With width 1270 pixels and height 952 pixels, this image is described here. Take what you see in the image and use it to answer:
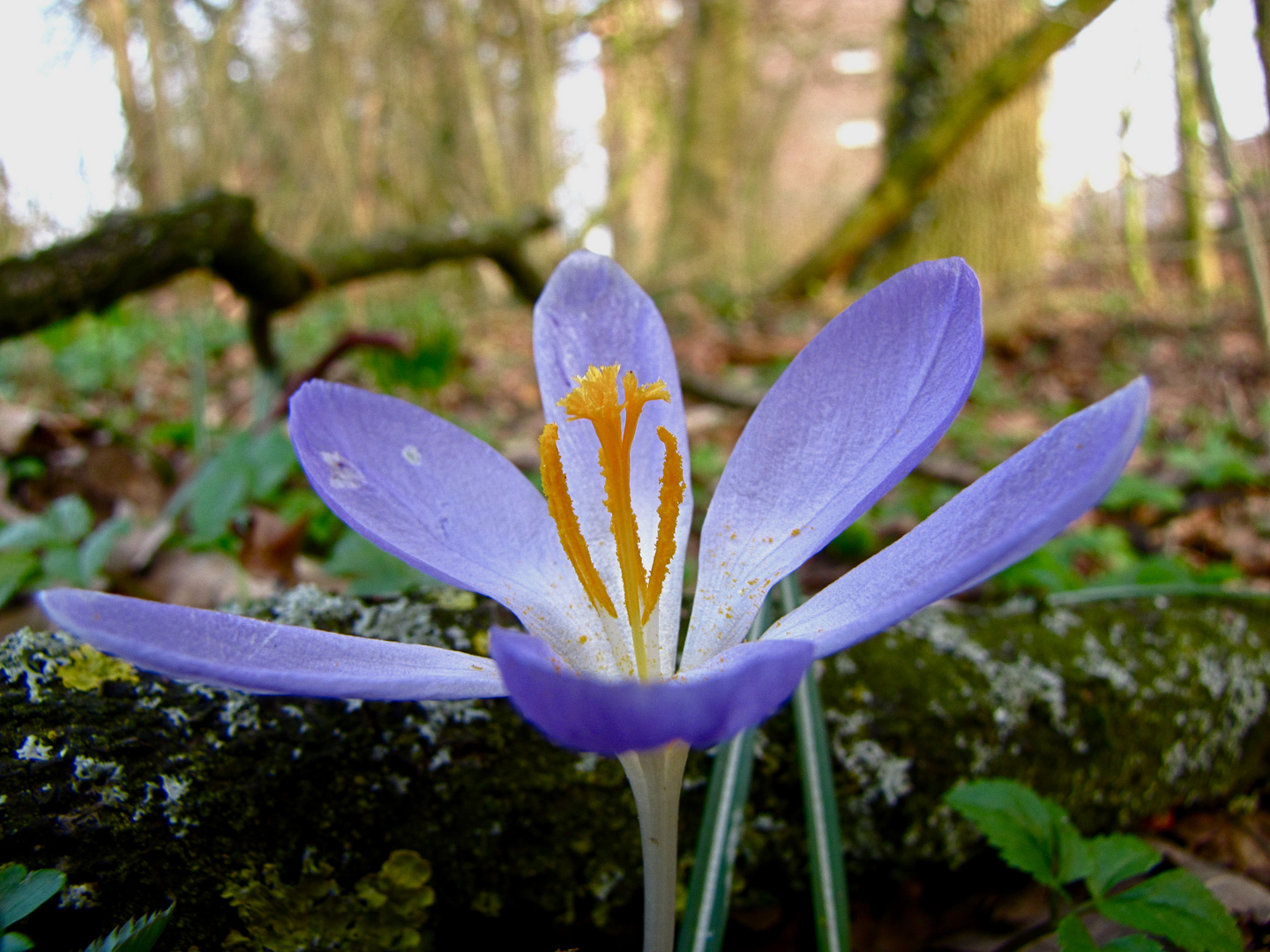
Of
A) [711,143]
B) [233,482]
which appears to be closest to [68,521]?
[233,482]

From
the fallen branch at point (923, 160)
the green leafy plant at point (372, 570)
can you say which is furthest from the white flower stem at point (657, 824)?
the fallen branch at point (923, 160)

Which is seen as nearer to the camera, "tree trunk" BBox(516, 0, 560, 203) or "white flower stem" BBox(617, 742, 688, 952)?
"white flower stem" BBox(617, 742, 688, 952)

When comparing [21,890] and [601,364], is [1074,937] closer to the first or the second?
[601,364]

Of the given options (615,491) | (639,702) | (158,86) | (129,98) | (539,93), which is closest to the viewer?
(639,702)

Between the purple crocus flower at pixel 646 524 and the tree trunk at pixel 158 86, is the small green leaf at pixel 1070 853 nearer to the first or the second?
the purple crocus flower at pixel 646 524

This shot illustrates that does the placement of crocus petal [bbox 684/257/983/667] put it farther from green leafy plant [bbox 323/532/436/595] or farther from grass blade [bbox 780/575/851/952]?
green leafy plant [bbox 323/532/436/595]

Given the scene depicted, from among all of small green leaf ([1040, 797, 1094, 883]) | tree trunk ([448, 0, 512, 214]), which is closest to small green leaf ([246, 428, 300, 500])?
small green leaf ([1040, 797, 1094, 883])
